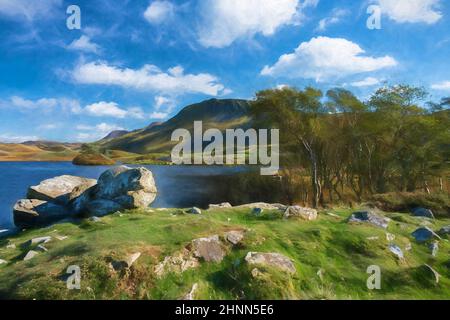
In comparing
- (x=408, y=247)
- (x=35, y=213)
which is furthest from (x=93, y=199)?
(x=408, y=247)

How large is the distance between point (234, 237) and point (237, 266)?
2.20 m

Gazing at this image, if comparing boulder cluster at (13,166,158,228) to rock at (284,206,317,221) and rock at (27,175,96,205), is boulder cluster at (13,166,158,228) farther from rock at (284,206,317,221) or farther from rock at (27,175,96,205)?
rock at (284,206,317,221)

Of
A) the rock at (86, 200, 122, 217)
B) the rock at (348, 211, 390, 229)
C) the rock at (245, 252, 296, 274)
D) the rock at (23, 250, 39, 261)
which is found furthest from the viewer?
the rock at (86, 200, 122, 217)

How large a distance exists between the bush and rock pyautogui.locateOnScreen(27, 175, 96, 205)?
29815mm

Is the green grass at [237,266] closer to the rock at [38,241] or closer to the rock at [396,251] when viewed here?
the rock at [396,251]

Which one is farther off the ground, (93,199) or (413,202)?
(93,199)

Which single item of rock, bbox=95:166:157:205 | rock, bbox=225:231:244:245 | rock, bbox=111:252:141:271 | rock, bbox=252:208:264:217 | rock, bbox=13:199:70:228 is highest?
rock, bbox=95:166:157:205

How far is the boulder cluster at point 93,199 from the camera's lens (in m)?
26.2

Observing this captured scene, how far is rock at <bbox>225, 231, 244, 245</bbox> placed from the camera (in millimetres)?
13897

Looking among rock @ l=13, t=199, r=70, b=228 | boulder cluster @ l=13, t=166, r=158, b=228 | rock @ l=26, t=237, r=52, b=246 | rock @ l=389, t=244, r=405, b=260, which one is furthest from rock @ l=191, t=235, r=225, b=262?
rock @ l=13, t=199, r=70, b=228

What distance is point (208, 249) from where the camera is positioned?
1310 centimetres

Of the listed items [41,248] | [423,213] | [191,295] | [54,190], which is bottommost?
[191,295]

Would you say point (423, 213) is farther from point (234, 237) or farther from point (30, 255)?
point (30, 255)
